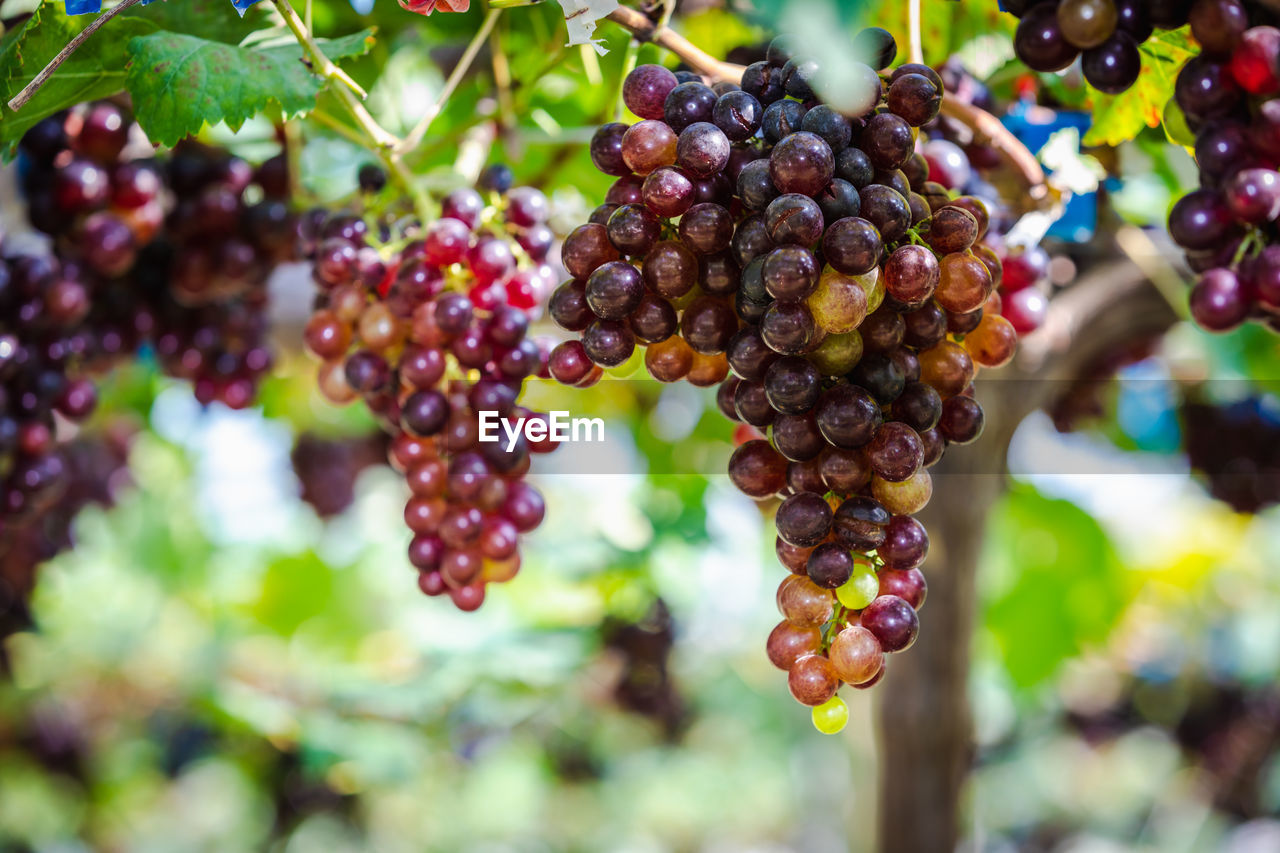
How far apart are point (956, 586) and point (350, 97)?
1.04m

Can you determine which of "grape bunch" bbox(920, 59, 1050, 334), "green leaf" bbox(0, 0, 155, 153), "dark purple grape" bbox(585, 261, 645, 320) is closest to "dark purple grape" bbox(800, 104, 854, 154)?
"dark purple grape" bbox(585, 261, 645, 320)

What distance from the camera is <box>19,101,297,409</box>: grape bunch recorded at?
2.58 feet

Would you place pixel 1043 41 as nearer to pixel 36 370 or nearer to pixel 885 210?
pixel 885 210

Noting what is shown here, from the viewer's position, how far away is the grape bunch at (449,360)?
0.62 m

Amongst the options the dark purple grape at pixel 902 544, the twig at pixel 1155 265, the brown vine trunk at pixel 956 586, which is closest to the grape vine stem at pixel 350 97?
the dark purple grape at pixel 902 544

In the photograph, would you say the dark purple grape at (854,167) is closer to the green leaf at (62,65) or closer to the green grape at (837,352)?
the green grape at (837,352)

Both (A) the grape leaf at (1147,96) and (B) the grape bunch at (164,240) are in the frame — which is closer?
(A) the grape leaf at (1147,96)

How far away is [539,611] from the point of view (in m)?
2.05

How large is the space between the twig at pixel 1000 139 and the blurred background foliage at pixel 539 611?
0.43 ft

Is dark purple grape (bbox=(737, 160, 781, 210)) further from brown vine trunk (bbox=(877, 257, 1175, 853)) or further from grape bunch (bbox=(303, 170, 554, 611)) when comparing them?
brown vine trunk (bbox=(877, 257, 1175, 853))

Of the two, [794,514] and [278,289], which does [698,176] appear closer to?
[794,514]

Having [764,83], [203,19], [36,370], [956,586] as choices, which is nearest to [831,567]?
[764,83]

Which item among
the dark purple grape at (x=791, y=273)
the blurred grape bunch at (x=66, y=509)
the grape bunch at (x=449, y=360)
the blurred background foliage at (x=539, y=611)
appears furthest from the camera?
the blurred grape bunch at (x=66, y=509)

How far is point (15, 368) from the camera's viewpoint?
2.57 feet
